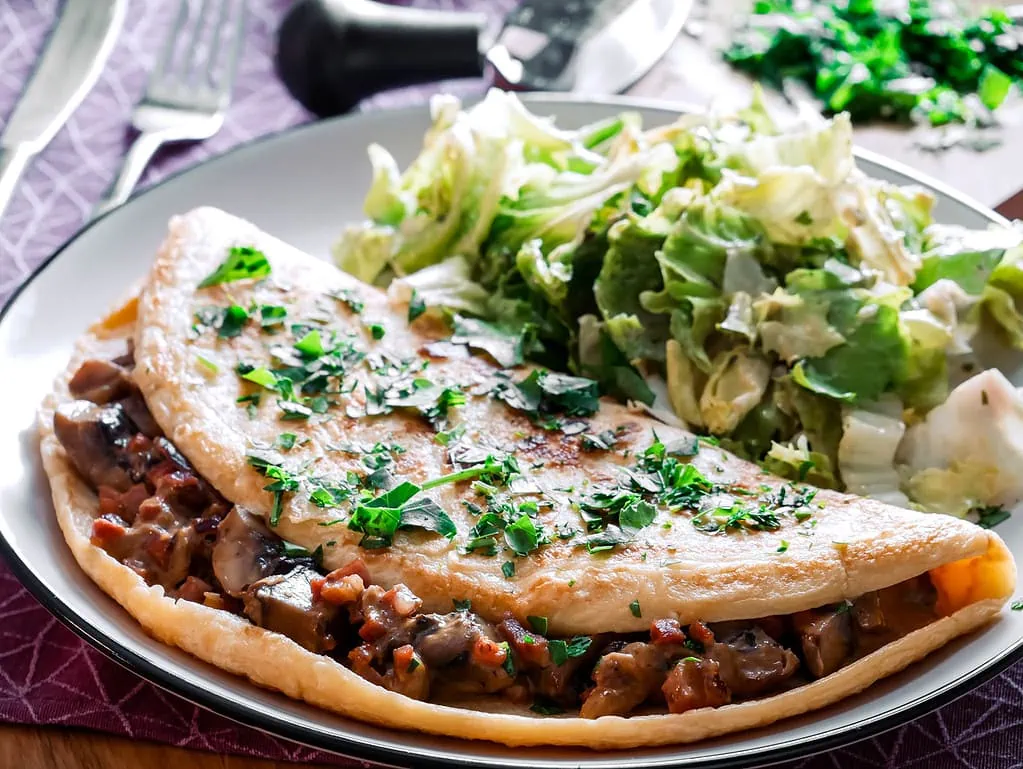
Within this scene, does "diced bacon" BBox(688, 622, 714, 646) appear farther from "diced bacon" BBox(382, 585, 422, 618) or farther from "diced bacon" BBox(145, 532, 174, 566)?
"diced bacon" BBox(145, 532, 174, 566)

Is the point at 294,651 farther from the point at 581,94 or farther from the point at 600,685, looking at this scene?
the point at 581,94

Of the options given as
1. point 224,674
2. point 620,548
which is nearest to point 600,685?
point 620,548

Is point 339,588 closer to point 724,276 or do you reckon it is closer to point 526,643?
point 526,643

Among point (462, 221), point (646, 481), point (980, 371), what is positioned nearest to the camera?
point (646, 481)

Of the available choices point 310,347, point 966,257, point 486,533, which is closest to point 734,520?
point 486,533

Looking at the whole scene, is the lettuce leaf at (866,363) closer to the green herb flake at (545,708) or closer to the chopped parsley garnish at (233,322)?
the green herb flake at (545,708)

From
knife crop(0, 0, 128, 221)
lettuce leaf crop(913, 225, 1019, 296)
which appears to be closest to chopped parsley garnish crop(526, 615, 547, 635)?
lettuce leaf crop(913, 225, 1019, 296)
